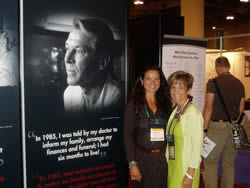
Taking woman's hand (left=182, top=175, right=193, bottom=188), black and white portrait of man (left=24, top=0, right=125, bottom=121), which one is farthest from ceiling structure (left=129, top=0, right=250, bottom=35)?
woman's hand (left=182, top=175, right=193, bottom=188)

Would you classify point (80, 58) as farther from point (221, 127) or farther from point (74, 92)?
point (221, 127)

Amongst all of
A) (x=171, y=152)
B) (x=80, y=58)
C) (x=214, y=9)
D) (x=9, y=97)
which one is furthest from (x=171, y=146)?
(x=214, y=9)

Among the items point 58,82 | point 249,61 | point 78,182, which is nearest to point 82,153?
point 78,182

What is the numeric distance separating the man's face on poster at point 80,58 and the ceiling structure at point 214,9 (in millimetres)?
6346

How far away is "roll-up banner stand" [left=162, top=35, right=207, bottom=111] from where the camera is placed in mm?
2982

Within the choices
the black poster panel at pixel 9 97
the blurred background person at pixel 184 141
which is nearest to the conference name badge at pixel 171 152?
the blurred background person at pixel 184 141

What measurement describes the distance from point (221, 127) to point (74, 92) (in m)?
1.84

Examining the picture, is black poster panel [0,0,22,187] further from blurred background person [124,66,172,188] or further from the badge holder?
the badge holder

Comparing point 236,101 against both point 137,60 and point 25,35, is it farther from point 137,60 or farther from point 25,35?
point 25,35

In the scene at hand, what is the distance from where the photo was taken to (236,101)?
314 cm

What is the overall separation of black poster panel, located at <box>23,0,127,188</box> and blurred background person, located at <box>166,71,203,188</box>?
1.56 feet

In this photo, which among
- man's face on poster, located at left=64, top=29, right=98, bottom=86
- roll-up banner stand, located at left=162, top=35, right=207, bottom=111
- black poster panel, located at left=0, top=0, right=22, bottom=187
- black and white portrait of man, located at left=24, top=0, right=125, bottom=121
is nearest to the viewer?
black poster panel, located at left=0, top=0, right=22, bottom=187

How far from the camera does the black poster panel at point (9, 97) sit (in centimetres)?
175

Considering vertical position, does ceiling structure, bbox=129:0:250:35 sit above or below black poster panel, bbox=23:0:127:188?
above
